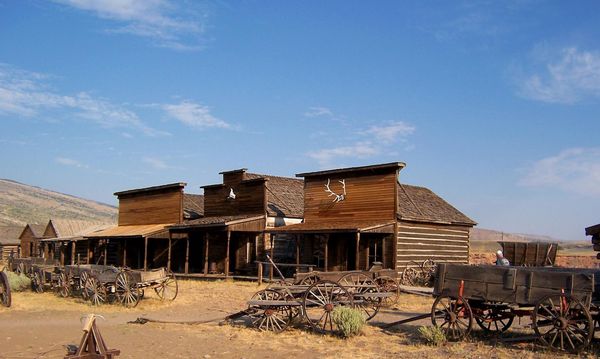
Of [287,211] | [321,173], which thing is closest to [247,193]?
[287,211]

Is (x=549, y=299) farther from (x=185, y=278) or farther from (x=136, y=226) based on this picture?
(x=136, y=226)

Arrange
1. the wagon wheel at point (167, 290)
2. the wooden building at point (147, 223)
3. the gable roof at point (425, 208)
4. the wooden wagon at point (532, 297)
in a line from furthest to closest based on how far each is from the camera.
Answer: the wooden building at point (147, 223)
the gable roof at point (425, 208)
the wagon wheel at point (167, 290)
the wooden wagon at point (532, 297)

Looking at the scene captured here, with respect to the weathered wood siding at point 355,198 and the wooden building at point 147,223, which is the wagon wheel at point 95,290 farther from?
the wooden building at point 147,223

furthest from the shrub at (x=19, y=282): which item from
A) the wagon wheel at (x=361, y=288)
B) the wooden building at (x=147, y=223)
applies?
the wagon wheel at (x=361, y=288)

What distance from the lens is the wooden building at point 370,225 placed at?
24812mm

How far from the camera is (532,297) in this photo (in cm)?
1053

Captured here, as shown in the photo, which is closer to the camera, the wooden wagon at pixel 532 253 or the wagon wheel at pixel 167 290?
the wagon wheel at pixel 167 290

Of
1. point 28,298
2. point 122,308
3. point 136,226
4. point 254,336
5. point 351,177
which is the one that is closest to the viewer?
point 254,336

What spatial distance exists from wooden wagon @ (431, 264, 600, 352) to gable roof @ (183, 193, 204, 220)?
2500cm

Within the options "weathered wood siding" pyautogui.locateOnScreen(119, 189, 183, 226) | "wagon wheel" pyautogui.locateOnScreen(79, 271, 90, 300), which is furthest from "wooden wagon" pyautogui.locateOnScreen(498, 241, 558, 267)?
"wagon wheel" pyautogui.locateOnScreen(79, 271, 90, 300)

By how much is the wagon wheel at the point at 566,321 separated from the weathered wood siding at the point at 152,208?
2637 centimetres

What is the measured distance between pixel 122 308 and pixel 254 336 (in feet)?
21.8

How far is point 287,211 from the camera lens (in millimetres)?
30797

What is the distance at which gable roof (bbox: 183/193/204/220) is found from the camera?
1383 inches
